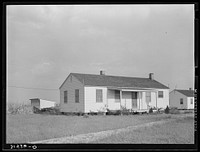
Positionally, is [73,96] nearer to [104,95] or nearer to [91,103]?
[91,103]

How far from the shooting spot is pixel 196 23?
3.79 metres

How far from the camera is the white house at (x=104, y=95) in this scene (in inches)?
449

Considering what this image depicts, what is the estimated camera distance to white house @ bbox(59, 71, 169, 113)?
37.4 feet

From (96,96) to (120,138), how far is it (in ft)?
24.7

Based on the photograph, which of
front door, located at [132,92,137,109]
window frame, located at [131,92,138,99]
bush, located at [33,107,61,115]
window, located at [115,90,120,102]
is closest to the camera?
bush, located at [33,107,61,115]

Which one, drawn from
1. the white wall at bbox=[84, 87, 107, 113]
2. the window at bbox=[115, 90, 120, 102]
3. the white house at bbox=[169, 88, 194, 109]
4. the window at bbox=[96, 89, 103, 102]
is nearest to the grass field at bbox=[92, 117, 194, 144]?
the white house at bbox=[169, 88, 194, 109]

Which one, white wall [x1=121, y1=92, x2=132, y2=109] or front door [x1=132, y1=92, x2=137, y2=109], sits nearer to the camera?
white wall [x1=121, y1=92, x2=132, y2=109]

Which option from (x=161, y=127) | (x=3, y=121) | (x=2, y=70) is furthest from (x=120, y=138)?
(x=2, y=70)

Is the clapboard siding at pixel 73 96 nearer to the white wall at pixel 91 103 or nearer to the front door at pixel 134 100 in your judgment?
the white wall at pixel 91 103

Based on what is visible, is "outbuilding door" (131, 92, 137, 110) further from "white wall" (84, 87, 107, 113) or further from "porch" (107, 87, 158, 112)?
"white wall" (84, 87, 107, 113)

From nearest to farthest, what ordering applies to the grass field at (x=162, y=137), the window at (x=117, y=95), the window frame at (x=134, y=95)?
1. the grass field at (x=162, y=137)
2. the window at (x=117, y=95)
3. the window frame at (x=134, y=95)

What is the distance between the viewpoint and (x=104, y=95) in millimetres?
12273

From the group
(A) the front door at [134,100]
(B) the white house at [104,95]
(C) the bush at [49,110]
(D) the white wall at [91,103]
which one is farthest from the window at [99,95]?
(C) the bush at [49,110]
